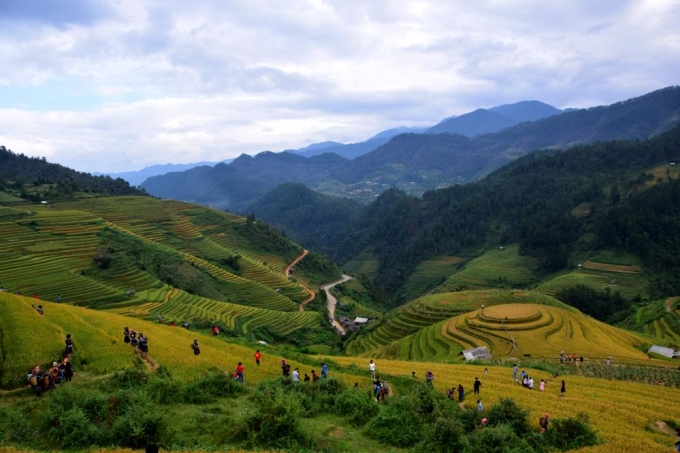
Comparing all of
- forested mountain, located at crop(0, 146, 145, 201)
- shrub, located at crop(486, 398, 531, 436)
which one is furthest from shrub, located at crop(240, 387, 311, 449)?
forested mountain, located at crop(0, 146, 145, 201)

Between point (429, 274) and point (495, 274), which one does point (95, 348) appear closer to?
point (495, 274)

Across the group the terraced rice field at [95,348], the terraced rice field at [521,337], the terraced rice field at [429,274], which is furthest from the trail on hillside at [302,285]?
the terraced rice field at [95,348]

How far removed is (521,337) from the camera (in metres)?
42.5

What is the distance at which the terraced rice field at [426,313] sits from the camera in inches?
2188

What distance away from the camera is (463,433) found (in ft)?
47.6

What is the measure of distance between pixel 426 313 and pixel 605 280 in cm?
5256

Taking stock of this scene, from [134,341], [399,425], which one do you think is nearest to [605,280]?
[399,425]

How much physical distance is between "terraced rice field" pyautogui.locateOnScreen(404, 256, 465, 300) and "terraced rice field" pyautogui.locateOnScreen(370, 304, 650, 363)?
65.7m

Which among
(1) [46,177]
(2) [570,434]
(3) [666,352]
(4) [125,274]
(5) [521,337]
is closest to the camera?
(2) [570,434]

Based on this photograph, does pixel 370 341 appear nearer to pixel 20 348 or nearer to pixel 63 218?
pixel 20 348

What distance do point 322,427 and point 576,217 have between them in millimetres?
127559

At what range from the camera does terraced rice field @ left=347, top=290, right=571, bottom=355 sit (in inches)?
2188

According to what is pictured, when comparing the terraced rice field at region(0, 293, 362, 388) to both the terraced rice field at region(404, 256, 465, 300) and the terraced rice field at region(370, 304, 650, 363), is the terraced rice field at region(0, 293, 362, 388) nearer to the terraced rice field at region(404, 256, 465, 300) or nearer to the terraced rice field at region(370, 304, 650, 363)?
the terraced rice field at region(370, 304, 650, 363)

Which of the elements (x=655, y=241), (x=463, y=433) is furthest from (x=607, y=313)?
(x=463, y=433)
